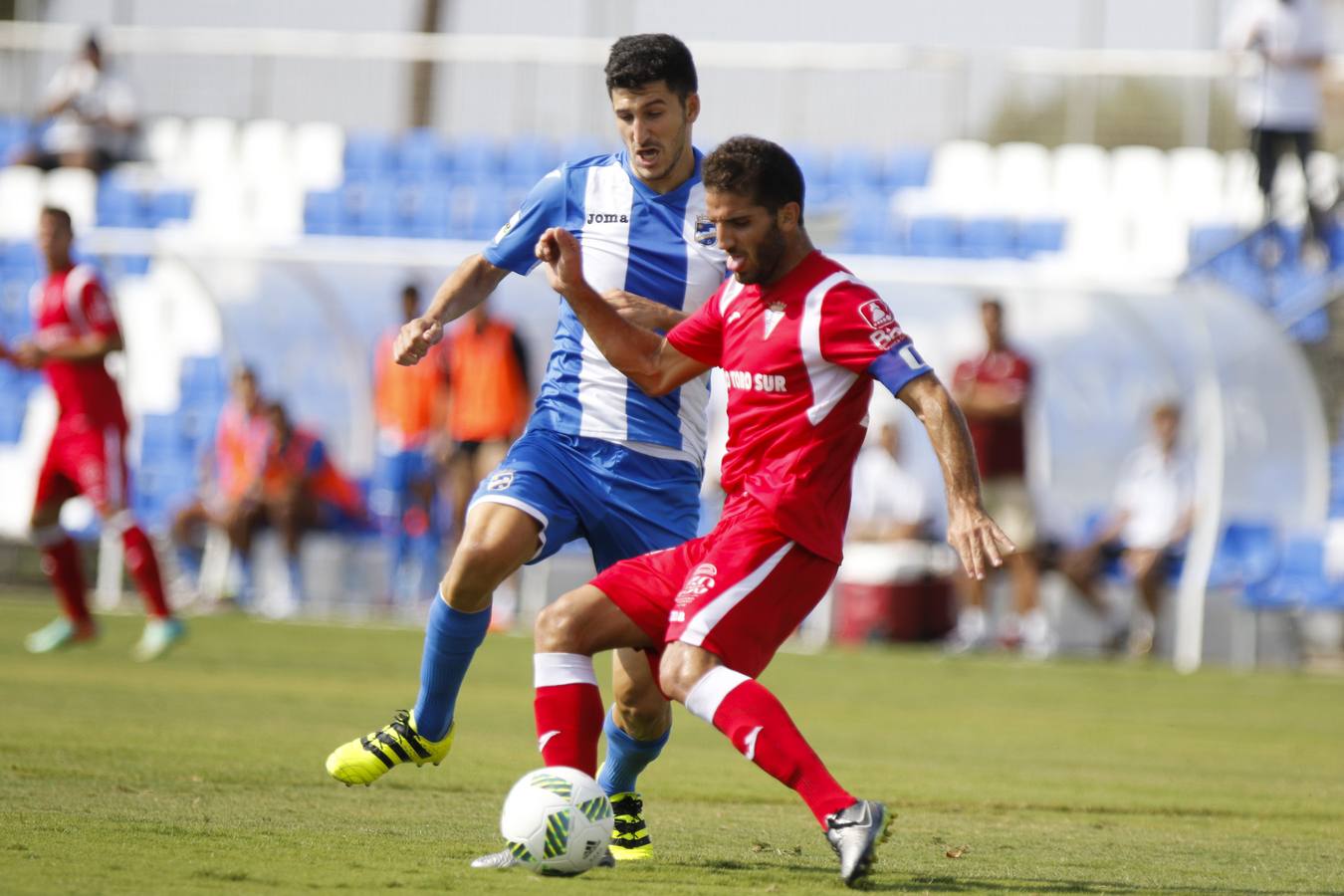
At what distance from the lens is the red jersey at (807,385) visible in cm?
535

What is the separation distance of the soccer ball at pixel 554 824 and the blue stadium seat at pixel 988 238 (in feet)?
56.7

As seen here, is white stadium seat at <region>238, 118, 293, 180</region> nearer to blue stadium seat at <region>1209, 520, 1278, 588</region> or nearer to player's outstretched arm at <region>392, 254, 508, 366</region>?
blue stadium seat at <region>1209, 520, 1278, 588</region>

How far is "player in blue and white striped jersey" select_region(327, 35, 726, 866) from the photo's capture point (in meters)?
6.02

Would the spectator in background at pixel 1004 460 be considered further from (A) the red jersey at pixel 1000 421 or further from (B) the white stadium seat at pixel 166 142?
(B) the white stadium seat at pixel 166 142

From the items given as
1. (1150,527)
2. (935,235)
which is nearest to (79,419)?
(1150,527)

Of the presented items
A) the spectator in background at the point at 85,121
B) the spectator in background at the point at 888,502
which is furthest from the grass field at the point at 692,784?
the spectator in background at the point at 85,121

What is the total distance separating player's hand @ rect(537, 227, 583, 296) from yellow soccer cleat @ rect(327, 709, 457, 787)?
148 cm

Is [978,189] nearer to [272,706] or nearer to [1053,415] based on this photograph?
[1053,415]

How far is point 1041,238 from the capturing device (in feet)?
72.4

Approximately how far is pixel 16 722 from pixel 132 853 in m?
3.65

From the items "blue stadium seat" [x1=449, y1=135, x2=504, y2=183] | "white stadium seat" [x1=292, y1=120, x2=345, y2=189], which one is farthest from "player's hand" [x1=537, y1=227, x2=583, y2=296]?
"white stadium seat" [x1=292, y1=120, x2=345, y2=189]

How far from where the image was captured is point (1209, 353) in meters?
15.7

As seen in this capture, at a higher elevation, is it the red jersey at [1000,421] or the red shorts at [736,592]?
the red shorts at [736,592]

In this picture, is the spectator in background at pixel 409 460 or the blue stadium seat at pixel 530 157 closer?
the spectator in background at pixel 409 460
